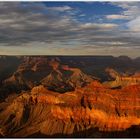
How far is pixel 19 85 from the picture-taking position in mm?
7496

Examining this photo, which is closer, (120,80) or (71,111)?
(71,111)

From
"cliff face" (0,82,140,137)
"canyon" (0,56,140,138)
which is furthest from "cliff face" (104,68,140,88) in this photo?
"cliff face" (0,82,140,137)

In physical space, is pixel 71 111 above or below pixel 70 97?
below

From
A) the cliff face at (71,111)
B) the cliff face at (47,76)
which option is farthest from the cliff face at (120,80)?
the cliff face at (47,76)

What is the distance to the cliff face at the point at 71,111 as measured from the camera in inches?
249

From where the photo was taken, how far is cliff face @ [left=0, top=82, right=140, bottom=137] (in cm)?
632

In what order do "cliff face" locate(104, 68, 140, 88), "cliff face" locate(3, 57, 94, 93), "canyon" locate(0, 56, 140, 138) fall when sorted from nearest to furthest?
"canyon" locate(0, 56, 140, 138) < "cliff face" locate(104, 68, 140, 88) < "cliff face" locate(3, 57, 94, 93)

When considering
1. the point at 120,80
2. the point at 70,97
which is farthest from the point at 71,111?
the point at 120,80

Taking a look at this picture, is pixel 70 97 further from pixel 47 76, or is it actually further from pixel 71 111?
pixel 47 76

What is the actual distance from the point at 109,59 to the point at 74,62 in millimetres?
648

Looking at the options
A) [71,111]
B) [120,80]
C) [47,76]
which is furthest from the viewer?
[47,76]

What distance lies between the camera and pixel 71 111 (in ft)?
22.4

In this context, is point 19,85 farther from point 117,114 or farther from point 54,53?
point 117,114

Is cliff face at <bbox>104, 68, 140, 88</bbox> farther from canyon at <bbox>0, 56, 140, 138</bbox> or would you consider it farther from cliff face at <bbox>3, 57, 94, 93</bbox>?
cliff face at <bbox>3, 57, 94, 93</bbox>
